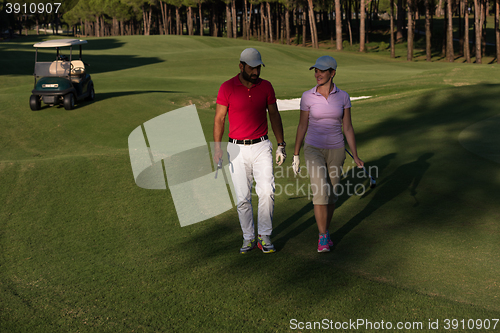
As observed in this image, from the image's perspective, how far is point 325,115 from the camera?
18.7 ft

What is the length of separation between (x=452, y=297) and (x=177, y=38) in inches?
2458

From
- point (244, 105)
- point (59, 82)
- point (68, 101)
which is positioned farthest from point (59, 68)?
point (244, 105)

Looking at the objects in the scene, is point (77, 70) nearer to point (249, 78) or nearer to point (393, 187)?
point (393, 187)

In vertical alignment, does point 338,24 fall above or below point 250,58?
above

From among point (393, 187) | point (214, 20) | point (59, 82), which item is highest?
point (214, 20)

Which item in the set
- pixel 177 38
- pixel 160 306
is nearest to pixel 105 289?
pixel 160 306

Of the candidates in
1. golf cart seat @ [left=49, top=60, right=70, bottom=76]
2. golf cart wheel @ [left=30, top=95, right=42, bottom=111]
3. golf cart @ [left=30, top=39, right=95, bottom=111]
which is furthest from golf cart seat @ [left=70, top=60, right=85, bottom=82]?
golf cart wheel @ [left=30, top=95, right=42, bottom=111]

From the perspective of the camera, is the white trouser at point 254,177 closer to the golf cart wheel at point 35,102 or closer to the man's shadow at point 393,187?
the man's shadow at point 393,187

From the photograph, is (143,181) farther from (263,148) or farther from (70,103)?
(70,103)

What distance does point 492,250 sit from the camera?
5469 mm

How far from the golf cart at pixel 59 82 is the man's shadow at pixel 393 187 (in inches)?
465

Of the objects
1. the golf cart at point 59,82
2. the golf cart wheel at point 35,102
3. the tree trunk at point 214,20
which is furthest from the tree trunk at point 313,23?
the golf cart wheel at point 35,102

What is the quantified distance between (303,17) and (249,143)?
265ft

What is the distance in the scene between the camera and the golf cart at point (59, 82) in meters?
15.9
